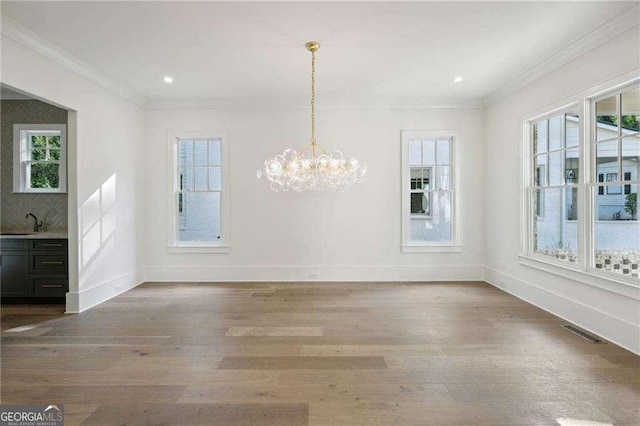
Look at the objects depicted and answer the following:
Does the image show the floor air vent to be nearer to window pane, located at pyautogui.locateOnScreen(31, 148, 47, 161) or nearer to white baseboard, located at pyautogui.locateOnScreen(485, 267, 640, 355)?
white baseboard, located at pyautogui.locateOnScreen(485, 267, 640, 355)

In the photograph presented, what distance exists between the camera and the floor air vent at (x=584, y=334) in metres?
2.99

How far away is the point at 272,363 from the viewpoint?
101 inches

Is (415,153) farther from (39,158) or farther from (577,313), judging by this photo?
(39,158)

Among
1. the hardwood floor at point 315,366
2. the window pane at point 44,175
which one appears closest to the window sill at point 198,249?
the hardwood floor at point 315,366

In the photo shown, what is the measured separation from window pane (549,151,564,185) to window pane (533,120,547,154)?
199mm

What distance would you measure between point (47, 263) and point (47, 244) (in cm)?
26

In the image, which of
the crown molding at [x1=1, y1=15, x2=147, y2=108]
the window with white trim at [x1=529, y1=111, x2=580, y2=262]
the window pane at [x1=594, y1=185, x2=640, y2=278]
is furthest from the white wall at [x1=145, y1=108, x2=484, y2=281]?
the window pane at [x1=594, y1=185, x2=640, y2=278]

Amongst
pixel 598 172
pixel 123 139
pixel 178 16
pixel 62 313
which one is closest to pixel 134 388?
pixel 62 313

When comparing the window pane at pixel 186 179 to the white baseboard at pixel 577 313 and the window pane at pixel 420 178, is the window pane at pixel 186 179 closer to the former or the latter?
the window pane at pixel 420 178

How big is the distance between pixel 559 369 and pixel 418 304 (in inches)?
67.6

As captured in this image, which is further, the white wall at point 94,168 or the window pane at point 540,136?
the window pane at point 540,136

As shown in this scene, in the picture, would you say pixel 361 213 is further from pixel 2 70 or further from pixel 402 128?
pixel 2 70

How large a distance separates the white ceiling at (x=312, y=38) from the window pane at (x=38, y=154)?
173cm

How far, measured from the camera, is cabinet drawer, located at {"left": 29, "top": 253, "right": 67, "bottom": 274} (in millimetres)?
4148
